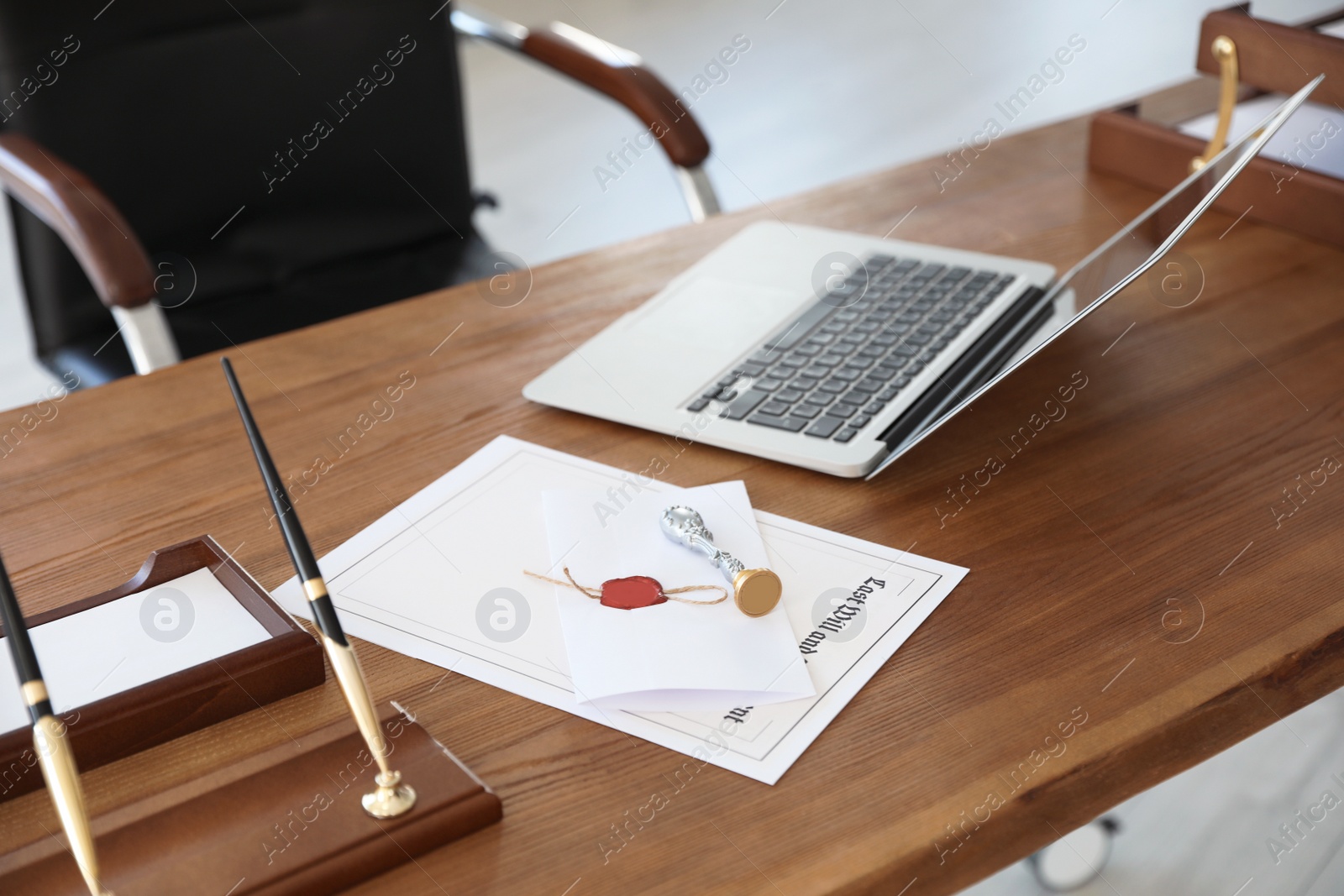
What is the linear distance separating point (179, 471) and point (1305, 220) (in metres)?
1.02

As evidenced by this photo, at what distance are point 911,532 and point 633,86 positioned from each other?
89 centimetres

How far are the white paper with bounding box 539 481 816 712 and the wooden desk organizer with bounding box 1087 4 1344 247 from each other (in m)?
0.67

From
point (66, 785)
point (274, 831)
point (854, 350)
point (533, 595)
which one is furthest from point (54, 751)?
point (854, 350)

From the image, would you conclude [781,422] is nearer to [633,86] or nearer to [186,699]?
[186,699]

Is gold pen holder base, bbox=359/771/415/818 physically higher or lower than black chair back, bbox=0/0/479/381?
lower

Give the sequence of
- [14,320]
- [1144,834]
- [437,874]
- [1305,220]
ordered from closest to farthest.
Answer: [437,874], [1305,220], [1144,834], [14,320]

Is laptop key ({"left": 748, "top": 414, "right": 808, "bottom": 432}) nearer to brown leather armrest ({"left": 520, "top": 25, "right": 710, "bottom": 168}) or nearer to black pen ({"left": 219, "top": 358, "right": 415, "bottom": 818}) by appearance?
black pen ({"left": 219, "top": 358, "right": 415, "bottom": 818})

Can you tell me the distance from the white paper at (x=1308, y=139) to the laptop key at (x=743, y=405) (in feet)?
1.96

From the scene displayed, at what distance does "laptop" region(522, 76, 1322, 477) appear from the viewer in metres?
0.86

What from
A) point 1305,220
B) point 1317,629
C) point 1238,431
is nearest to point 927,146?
point 1305,220

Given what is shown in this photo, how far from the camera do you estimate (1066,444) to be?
0.86 meters

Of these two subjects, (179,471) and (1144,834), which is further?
(1144,834)

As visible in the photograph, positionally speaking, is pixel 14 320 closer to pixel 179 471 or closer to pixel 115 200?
pixel 115 200

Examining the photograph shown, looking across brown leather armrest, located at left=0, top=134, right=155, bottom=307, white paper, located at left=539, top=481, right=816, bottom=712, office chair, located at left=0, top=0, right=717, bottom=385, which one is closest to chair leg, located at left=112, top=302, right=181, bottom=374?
brown leather armrest, located at left=0, top=134, right=155, bottom=307
